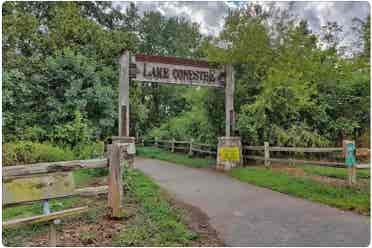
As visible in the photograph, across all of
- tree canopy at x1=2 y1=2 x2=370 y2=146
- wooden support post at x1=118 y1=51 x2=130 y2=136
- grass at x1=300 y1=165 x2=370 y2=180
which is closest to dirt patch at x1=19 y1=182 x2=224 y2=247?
wooden support post at x1=118 y1=51 x2=130 y2=136

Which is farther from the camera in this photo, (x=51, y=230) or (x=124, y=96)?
(x=124, y=96)

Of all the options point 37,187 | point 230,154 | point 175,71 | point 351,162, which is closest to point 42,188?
point 37,187

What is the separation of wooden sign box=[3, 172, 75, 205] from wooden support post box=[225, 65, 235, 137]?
704 centimetres

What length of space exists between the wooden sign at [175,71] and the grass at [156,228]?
412cm

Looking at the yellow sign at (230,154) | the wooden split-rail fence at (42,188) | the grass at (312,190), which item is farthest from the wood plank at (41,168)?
the yellow sign at (230,154)

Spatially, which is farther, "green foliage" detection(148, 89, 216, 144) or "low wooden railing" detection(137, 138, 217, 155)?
"low wooden railing" detection(137, 138, 217, 155)

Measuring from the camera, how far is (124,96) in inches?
335

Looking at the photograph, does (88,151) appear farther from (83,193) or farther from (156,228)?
(156,228)

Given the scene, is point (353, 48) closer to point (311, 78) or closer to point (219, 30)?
point (311, 78)

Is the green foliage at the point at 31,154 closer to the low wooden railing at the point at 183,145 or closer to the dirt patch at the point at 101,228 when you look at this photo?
the dirt patch at the point at 101,228

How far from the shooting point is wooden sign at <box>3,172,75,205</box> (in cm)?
329

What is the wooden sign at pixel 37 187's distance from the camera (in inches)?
130

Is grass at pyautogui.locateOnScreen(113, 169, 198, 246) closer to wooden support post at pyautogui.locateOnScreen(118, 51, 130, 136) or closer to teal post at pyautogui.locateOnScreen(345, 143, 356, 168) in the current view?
wooden support post at pyautogui.locateOnScreen(118, 51, 130, 136)

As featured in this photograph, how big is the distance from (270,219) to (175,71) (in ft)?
19.0
